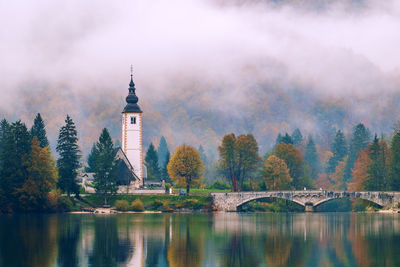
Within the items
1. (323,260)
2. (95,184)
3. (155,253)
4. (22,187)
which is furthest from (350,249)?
(95,184)

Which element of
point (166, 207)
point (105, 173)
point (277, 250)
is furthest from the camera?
point (105, 173)

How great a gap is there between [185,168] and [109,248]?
2905 inches

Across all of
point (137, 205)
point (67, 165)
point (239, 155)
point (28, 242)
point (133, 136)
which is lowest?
point (28, 242)

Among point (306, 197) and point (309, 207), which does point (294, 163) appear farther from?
point (306, 197)

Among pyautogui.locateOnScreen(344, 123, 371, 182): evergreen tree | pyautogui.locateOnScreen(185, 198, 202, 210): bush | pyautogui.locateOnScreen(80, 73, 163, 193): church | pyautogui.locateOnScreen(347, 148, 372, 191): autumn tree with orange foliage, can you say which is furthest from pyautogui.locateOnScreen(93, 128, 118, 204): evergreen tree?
pyautogui.locateOnScreen(344, 123, 371, 182): evergreen tree

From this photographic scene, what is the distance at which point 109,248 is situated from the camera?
6259 cm

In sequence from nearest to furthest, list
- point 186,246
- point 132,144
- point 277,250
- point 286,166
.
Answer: point 277,250
point 186,246
point 286,166
point 132,144

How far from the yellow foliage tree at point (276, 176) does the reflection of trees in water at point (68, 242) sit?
5191 centimetres

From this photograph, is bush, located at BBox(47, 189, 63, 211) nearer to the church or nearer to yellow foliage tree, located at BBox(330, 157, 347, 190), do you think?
the church

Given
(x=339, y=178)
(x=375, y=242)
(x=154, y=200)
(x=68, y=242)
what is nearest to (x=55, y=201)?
(x=154, y=200)

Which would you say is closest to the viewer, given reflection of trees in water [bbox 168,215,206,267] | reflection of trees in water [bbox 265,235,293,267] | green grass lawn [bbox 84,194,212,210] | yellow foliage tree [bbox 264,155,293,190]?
reflection of trees in water [bbox 168,215,206,267]

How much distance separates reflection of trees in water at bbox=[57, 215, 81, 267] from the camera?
5461 centimetres

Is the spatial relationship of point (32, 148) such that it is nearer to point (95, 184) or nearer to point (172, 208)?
point (95, 184)

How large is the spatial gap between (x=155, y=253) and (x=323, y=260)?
1346 cm
